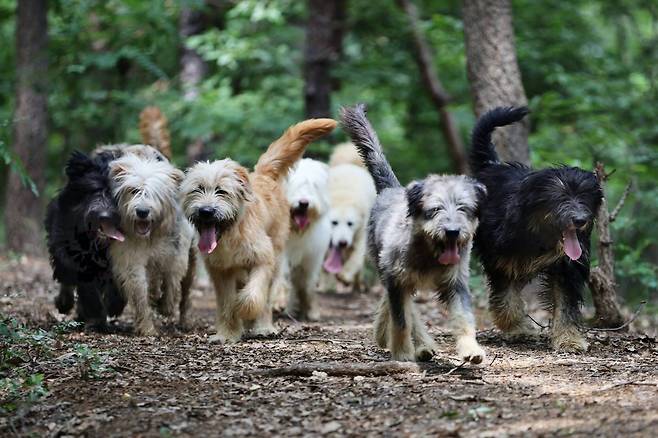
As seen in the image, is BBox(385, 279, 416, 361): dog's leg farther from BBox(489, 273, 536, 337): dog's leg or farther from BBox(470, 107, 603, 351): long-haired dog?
BBox(489, 273, 536, 337): dog's leg

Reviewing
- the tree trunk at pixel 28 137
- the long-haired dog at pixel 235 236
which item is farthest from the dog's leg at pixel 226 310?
the tree trunk at pixel 28 137

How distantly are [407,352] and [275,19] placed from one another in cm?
886

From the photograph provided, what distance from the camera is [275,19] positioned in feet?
44.6

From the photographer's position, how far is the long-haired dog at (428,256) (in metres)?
5.50

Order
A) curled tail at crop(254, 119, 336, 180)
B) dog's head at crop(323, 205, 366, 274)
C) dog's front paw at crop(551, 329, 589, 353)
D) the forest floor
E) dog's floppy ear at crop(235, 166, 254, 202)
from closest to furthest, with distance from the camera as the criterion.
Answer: the forest floor, dog's front paw at crop(551, 329, 589, 353), dog's floppy ear at crop(235, 166, 254, 202), curled tail at crop(254, 119, 336, 180), dog's head at crop(323, 205, 366, 274)

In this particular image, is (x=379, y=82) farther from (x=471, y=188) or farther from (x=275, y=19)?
(x=471, y=188)

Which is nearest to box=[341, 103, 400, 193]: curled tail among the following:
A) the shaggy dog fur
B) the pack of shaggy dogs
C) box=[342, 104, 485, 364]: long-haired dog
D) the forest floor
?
the pack of shaggy dogs

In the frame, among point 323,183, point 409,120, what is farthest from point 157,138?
point 409,120

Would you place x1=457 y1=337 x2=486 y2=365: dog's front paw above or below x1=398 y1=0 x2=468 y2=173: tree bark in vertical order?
below

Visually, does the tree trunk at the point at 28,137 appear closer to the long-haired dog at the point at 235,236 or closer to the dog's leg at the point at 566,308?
the long-haired dog at the point at 235,236

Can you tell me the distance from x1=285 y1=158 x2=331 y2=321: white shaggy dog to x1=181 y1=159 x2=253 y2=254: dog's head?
179cm

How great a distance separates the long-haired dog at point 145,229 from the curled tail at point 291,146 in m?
0.98

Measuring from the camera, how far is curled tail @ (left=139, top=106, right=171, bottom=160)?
9414 mm

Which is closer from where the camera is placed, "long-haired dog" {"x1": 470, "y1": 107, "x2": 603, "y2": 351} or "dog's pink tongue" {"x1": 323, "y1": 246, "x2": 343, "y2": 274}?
"long-haired dog" {"x1": 470, "y1": 107, "x2": 603, "y2": 351}
